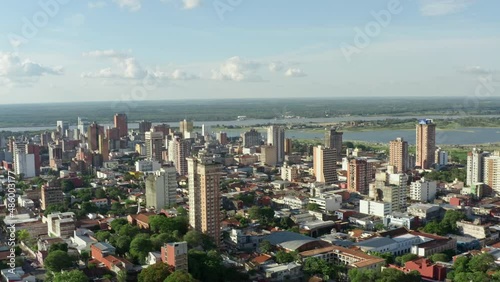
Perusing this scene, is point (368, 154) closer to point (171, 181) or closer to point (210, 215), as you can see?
point (171, 181)

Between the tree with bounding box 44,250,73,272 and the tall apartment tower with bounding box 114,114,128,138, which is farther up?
the tall apartment tower with bounding box 114,114,128,138

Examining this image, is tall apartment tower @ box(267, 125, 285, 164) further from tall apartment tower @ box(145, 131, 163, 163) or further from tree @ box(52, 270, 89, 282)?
Result: tree @ box(52, 270, 89, 282)

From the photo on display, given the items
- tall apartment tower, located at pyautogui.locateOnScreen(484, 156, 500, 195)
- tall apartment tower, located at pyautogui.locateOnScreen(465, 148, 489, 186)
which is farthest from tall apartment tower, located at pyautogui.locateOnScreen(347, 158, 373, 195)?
tall apartment tower, located at pyautogui.locateOnScreen(484, 156, 500, 195)

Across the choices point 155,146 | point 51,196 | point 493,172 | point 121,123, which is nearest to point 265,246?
point 51,196

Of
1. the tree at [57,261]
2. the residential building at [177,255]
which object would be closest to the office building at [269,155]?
the tree at [57,261]

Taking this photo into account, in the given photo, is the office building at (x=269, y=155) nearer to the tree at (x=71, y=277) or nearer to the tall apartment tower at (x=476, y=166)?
the tall apartment tower at (x=476, y=166)

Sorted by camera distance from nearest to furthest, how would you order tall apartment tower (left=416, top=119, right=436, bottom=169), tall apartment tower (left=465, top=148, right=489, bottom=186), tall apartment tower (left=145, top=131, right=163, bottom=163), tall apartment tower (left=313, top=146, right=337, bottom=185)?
1. tall apartment tower (left=465, top=148, right=489, bottom=186)
2. tall apartment tower (left=313, top=146, right=337, bottom=185)
3. tall apartment tower (left=416, top=119, right=436, bottom=169)
4. tall apartment tower (left=145, top=131, right=163, bottom=163)

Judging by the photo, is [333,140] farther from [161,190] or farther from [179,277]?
[179,277]

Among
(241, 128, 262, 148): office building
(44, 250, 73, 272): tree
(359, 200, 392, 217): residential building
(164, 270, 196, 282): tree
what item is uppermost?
(241, 128, 262, 148): office building
